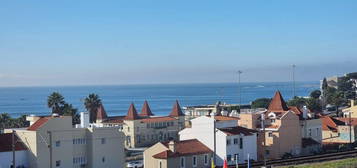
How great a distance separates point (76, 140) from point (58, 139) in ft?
7.53

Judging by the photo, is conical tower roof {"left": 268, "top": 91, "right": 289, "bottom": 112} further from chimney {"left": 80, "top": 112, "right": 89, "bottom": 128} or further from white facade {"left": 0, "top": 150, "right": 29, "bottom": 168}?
white facade {"left": 0, "top": 150, "right": 29, "bottom": 168}

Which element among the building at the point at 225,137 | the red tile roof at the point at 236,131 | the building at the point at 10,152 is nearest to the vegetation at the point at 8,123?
the building at the point at 225,137

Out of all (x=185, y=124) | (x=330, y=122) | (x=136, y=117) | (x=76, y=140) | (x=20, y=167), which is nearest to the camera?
(x=20, y=167)

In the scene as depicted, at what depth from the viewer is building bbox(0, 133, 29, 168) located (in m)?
40.9

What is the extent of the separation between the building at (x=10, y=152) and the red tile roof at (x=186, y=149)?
1086 centimetres

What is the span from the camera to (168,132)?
3196 inches

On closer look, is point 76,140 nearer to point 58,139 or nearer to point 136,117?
point 58,139

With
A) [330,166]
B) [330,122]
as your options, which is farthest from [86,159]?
[330,122]

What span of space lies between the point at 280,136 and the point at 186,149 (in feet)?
45.7

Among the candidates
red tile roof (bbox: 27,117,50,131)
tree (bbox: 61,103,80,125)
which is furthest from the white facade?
tree (bbox: 61,103,80,125)

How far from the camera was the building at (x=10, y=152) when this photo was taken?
40.9 m

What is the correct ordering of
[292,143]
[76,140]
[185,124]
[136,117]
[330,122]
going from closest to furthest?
[76,140]
[292,143]
[330,122]
[136,117]
[185,124]

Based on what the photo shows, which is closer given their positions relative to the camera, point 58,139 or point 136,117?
point 58,139

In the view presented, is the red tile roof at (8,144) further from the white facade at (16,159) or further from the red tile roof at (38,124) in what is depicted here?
the red tile roof at (38,124)
